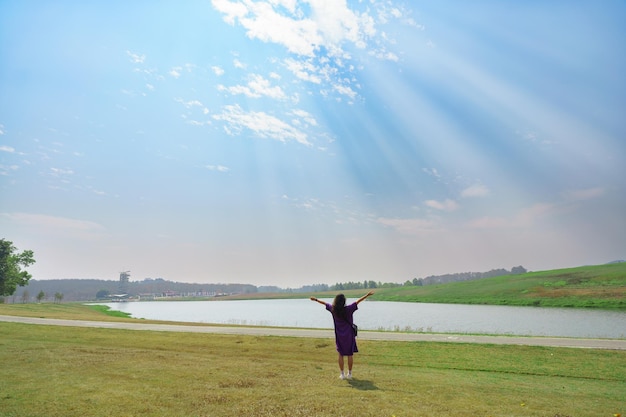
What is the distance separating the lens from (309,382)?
10383 mm

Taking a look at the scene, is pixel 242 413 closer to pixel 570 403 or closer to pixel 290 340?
pixel 570 403

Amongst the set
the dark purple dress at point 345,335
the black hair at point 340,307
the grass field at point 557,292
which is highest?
the black hair at point 340,307

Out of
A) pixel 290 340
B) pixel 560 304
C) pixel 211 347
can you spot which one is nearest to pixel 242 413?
pixel 211 347

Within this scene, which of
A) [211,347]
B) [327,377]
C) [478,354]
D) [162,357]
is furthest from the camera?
[211,347]

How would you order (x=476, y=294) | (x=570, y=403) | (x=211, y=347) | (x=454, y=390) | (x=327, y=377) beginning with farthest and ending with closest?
(x=476, y=294)
(x=211, y=347)
(x=327, y=377)
(x=454, y=390)
(x=570, y=403)

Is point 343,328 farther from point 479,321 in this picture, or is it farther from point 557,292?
point 557,292

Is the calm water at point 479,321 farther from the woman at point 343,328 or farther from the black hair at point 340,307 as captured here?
the black hair at point 340,307

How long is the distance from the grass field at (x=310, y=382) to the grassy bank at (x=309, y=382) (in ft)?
0.11

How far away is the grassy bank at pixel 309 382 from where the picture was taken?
8141 millimetres

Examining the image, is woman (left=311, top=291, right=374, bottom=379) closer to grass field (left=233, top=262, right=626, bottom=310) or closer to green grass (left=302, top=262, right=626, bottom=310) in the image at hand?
grass field (left=233, top=262, right=626, bottom=310)

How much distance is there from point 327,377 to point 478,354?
9.65 metres

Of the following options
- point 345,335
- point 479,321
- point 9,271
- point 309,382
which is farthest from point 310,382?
point 9,271

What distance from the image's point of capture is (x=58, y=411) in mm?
7906

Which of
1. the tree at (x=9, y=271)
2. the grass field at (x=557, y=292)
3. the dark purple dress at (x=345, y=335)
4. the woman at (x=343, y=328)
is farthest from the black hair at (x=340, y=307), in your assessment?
the tree at (x=9, y=271)
